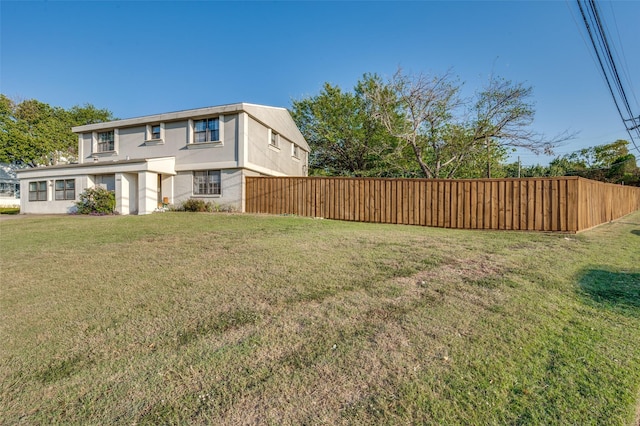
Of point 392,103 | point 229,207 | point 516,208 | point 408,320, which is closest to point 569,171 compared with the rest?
point 392,103

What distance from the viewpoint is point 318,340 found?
2.65 m

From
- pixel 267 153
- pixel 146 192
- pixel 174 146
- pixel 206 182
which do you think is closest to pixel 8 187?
pixel 174 146

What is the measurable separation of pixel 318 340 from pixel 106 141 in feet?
66.2

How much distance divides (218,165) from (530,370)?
14.2 meters

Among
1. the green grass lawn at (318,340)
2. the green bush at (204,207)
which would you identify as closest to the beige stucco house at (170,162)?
the green bush at (204,207)

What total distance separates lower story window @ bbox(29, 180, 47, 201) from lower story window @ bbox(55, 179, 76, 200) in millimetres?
1059

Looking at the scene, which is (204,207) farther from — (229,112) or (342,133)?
(342,133)

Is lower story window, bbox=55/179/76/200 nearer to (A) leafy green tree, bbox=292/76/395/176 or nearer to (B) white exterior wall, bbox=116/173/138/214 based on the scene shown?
(B) white exterior wall, bbox=116/173/138/214

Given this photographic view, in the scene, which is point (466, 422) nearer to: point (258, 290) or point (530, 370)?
point (530, 370)

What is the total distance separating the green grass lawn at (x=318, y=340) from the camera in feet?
6.11

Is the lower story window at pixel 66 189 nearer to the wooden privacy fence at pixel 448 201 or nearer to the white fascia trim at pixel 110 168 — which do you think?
the white fascia trim at pixel 110 168

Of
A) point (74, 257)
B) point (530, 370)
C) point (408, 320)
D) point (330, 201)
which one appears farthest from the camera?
point (330, 201)

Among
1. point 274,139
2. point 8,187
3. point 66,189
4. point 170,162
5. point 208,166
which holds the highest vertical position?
point 274,139

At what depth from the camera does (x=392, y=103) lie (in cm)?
1792
